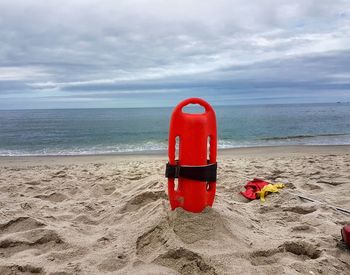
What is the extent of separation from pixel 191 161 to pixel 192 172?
11cm

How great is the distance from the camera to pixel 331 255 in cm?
296

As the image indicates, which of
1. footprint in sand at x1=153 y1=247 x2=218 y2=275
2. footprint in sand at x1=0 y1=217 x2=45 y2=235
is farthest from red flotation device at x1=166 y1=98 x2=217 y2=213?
footprint in sand at x1=0 y1=217 x2=45 y2=235

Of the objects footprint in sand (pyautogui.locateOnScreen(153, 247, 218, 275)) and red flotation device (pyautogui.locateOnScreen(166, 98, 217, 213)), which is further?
red flotation device (pyautogui.locateOnScreen(166, 98, 217, 213))

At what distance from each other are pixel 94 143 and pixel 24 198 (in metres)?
14.3

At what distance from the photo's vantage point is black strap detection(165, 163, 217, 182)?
3.34m

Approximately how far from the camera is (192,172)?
3.34 metres

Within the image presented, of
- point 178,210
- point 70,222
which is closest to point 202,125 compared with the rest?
point 178,210

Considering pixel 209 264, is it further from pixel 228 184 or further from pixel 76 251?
pixel 228 184

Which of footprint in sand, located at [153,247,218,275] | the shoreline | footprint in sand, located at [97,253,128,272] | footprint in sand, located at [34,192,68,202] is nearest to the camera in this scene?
footprint in sand, located at [153,247,218,275]

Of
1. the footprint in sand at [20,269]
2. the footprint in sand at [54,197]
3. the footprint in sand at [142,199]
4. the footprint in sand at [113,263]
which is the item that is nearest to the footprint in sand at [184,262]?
the footprint in sand at [113,263]

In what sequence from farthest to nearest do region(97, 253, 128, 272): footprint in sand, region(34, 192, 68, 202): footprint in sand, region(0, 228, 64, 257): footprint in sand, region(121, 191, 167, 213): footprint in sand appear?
1. region(34, 192, 68, 202): footprint in sand
2. region(121, 191, 167, 213): footprint in sand
3. region(0, 228, 64, 257): footprint in sand
4. region(97, 253, 128, 272): footprint in sand

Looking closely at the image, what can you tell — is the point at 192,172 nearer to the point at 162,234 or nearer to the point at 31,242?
the point at 162,234

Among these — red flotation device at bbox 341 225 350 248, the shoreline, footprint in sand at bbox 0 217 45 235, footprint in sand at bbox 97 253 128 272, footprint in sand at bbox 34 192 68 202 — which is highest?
red flotation device at bbox 341 225 350 248

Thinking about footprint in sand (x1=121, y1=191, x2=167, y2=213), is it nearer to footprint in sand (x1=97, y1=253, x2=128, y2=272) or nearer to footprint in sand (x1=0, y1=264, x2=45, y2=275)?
footprint in sand (x1=97, y1=253, x2=128, y2=272)
